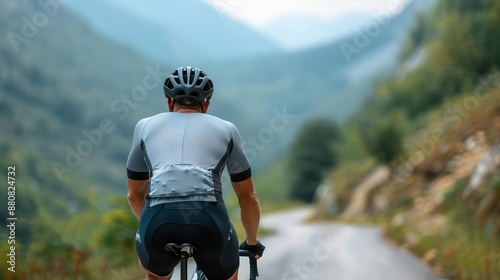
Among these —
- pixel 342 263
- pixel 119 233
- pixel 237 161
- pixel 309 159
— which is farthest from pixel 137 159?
pixel 309 159

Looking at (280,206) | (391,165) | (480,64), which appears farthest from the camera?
(280,206)

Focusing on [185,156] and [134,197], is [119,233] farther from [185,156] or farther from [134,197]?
[185,156]

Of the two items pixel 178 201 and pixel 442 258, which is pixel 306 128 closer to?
pixel 442 258

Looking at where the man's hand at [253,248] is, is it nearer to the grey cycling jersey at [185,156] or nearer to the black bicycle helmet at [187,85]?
the grey cycling jersey at [185,156]

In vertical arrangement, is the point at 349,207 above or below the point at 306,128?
below

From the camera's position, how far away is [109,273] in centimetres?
897

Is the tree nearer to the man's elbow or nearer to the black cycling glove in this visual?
the black cycling glove

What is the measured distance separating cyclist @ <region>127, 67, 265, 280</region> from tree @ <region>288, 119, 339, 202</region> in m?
66.6

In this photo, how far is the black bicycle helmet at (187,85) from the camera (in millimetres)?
3455

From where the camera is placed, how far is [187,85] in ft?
11.3

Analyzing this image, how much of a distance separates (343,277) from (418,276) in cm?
116

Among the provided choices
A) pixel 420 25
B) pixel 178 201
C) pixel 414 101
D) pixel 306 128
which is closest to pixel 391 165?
pixel 414 101

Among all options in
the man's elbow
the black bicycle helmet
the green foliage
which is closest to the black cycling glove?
the man's elbow

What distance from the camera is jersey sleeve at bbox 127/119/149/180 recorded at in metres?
3.40
